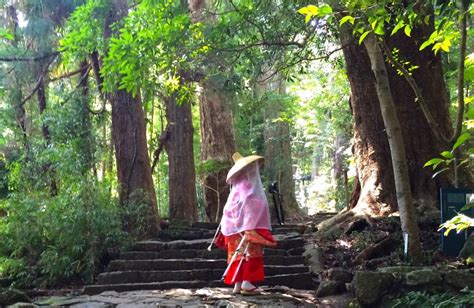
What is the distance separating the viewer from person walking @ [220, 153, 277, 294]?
6.48 metres

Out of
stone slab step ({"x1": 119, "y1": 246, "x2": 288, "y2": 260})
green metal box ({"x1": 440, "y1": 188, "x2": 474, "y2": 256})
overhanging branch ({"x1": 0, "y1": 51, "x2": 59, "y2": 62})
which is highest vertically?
overhanging branch ({"x1": 0, "y1": 51, "x2": 59, "y2": 62})

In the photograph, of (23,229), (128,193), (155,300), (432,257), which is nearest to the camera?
(155,300)

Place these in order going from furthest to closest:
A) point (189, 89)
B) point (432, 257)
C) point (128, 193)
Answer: point (128, 193) → point (189, 89) → point (432, 257)

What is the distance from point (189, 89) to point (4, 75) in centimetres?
715

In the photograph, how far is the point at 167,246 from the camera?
9070mm

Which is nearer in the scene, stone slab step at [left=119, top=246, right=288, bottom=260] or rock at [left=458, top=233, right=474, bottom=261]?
rock at [left=458, top=233, right=474, bottom=261]

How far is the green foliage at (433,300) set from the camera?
15.2 ft

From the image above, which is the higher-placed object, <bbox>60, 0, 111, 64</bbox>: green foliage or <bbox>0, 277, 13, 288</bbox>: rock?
<bbox>60, 0, 111, 64</bbox>: green foliage

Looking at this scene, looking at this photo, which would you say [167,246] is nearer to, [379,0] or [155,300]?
[155,300]

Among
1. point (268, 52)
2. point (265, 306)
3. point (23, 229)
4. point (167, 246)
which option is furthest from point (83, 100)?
point (265, 306)

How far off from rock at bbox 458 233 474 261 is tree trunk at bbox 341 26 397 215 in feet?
8.81

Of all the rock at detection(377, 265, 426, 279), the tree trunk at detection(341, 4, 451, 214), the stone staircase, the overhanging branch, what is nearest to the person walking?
the stone staircase

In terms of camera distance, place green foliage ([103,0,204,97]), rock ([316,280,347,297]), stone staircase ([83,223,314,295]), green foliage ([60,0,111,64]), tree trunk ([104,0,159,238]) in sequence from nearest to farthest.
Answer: rock ([316,280,347,297])
green foliage ([103,0,204,97])
stone staircase ([83,223,314,295])
green foliage ([60,0,111,64])
tree trunk ([104,0,159,238])

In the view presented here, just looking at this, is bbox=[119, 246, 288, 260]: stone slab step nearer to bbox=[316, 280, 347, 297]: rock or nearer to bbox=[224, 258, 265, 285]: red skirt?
bbox=[224, 258, 265, 285]: red skirt
